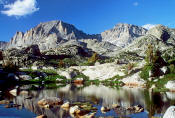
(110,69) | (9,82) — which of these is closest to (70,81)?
(110,69)

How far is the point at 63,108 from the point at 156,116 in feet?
69.6

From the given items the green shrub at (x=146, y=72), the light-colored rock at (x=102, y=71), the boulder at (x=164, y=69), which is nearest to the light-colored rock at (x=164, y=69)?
the boulder at (x=164, y=69)

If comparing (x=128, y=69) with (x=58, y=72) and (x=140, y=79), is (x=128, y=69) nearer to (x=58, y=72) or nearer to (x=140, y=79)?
Answer: (x=140, y=79)

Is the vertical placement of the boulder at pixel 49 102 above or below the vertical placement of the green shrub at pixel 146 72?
below

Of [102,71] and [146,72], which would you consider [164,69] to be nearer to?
[146,72]

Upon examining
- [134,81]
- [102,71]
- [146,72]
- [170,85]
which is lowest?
[170,85]

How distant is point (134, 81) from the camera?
11394 cm

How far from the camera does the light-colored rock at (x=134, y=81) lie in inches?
4329

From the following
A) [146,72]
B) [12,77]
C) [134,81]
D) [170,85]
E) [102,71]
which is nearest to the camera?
[170,85]

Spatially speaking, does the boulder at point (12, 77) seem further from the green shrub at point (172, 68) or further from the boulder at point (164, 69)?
the green shrub at point (172, 68)

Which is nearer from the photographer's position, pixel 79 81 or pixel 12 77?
pixel 12 77

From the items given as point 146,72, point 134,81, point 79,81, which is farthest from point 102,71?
point 146,72

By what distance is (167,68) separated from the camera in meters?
109

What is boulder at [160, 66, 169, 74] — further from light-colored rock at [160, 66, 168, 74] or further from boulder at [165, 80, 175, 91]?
boulder at [165, 80, 175, 91]
